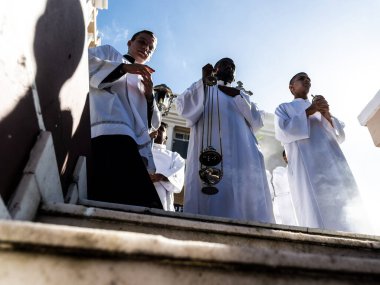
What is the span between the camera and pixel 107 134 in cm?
261

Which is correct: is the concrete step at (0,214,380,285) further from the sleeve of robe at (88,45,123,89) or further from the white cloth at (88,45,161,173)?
the sleeve of robe at (88,45,123,89)

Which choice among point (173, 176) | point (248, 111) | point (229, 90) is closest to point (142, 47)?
point (229, 90)

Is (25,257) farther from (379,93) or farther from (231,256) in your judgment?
(379,93)

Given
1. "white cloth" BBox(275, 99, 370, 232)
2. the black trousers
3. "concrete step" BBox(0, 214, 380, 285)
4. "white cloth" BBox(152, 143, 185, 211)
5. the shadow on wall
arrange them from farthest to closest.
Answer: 1. "white cloth" BBox(152, 143, 185, 211)
2. "white cloth" BBox(275, 99, 370, 232)
3. the black trousers
4. the shadow on wall
5. "concrete step" BBox(0, 214, 380, 285)

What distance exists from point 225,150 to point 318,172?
48.8 inches

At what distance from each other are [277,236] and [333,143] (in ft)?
10.5

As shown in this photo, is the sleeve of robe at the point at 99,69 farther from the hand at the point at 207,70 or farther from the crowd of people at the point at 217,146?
the hand at the point at 207,70

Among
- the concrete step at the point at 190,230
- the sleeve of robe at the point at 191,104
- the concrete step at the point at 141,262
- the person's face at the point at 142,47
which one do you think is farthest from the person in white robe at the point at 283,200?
the concrete step at the point at 141,262

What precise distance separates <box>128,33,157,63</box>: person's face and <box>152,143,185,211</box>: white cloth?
215 centimetres

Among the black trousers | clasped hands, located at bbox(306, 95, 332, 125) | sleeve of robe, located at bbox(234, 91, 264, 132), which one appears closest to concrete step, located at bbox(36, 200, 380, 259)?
the black trousers

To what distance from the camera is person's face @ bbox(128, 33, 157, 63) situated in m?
3.45

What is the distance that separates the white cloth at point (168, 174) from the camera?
5.18 m

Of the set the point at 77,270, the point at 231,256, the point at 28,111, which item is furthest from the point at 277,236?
the point at 28,111

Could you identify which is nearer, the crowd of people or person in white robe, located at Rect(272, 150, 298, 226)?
the crowd of people
